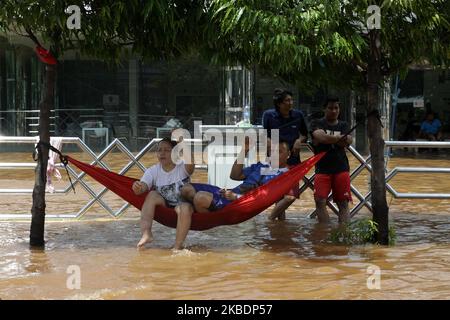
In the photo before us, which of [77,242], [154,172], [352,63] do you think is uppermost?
[352,63]

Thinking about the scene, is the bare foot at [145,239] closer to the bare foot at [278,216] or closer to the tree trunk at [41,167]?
the tree trunk at [41,167]

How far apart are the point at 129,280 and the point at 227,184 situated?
386 cm

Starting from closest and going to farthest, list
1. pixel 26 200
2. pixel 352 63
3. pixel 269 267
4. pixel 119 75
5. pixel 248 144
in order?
pixel 269 267
pixel 352 63
pixel 248 144
pixel 26 200
pixel 119 75

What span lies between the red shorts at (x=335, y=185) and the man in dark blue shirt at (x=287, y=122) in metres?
0.51

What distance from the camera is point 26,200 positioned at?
11500 mm

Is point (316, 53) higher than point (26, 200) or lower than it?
higher

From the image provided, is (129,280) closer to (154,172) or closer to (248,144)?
(154,172)

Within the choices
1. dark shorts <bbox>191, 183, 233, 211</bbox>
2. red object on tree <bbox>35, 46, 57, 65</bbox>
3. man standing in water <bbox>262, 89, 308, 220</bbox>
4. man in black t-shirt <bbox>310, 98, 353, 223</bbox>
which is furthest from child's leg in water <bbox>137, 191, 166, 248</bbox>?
man in black t-shirt <bbox>310, 98, 353, 223</bbox>

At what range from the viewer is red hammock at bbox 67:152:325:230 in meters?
7.76

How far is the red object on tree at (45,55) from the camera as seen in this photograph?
759 centimetres

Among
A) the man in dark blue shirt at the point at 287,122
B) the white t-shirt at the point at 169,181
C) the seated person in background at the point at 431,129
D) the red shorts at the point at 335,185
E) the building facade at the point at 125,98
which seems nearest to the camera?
the white t-shirt at the point at 169,181

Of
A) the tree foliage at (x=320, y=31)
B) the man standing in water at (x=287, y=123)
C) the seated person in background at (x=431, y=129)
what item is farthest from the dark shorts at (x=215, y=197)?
the seated person in background at (x=431, y=129)

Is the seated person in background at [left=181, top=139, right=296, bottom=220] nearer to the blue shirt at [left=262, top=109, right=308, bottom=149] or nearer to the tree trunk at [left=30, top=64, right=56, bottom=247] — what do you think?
the blue shirt at [left=262, top=109, right=308, bottom=149]
